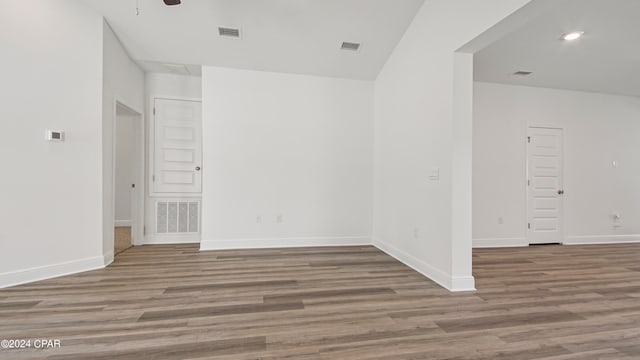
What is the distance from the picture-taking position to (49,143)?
3.00m

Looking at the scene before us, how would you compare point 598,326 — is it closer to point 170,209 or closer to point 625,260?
point 625,260

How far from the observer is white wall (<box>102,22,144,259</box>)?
3.41 meters

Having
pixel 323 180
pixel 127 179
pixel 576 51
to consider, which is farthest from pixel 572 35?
pixel 127 179

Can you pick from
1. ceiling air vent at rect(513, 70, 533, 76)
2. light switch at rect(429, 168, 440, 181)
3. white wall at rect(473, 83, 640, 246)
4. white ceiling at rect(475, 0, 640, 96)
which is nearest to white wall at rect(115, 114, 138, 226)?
light switch at rect(429, 168, 440, 181)

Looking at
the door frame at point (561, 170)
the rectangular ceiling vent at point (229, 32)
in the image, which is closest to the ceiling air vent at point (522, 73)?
the door frame at point (561, 170)

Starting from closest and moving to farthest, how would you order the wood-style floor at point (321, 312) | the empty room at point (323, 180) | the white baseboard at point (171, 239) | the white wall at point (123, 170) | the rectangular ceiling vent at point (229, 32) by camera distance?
the wood-style floor at point (321, 312) → the empty room at point (323, 180) → the rectangular ceiling vent at point (229, 32) → the white baseboard at point (171, 239) → the white wall at point (123, 170)

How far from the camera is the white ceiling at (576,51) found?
2.88 meters

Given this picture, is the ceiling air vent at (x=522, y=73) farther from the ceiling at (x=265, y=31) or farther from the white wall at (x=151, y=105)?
the white wall at (x=151, y=105)

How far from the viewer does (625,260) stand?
396cm

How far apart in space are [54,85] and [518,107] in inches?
269

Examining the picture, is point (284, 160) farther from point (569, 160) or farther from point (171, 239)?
point (569, 160)

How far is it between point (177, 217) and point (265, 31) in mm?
3409

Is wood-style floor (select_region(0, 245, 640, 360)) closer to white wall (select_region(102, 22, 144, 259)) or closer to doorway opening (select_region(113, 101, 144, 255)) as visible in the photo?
white wall (select_region(102, 22, 144, 259))

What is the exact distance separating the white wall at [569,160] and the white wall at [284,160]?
80.3 inches
